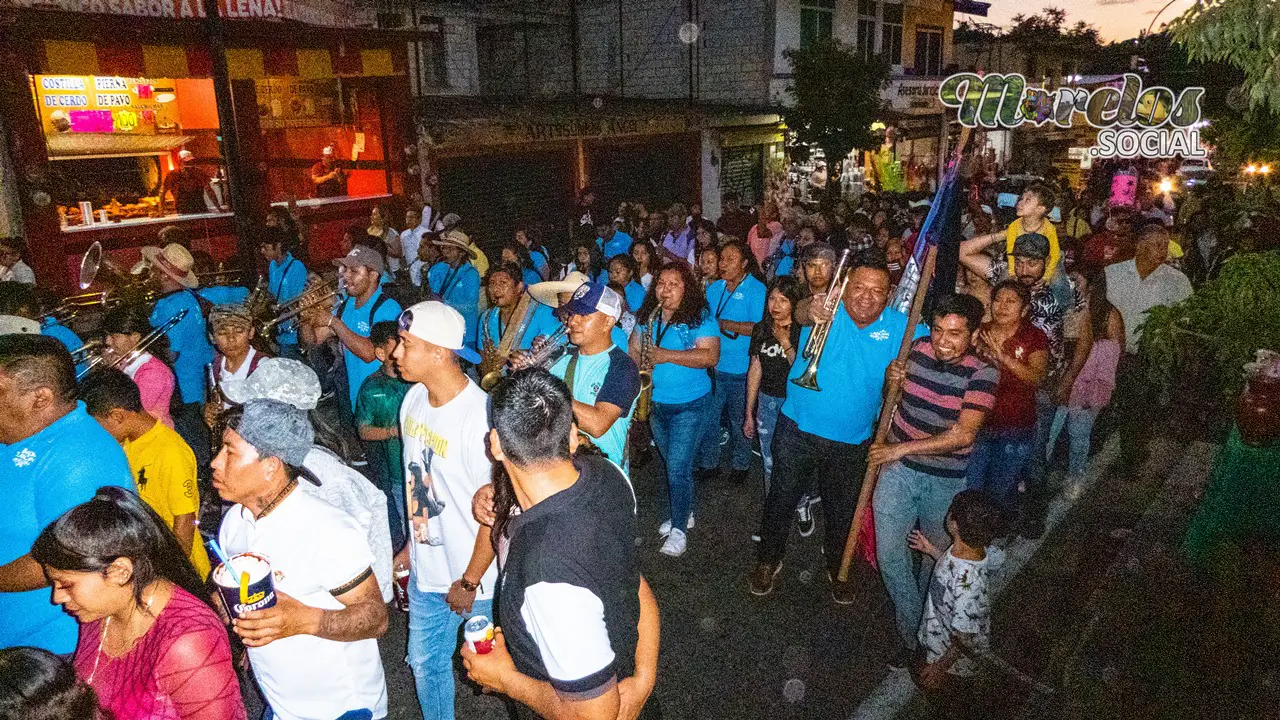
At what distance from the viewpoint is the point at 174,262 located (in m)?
6.88

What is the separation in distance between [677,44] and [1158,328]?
19.6m

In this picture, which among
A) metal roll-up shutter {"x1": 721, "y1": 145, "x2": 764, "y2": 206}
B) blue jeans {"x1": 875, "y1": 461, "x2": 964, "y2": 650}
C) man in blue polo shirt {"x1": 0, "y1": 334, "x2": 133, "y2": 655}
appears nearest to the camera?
man in blue polo shirt {"x1": 0, "y1": 334, "x2": 133, "y2": 655}

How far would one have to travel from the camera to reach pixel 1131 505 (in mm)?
6246

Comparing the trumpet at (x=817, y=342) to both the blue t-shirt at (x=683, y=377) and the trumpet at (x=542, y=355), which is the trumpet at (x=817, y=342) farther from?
the trumpet at (x=542, y=355)

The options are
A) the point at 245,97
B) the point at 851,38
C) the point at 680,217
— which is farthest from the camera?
the point at 851,38

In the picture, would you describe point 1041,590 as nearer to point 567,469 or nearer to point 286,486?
point 567,469

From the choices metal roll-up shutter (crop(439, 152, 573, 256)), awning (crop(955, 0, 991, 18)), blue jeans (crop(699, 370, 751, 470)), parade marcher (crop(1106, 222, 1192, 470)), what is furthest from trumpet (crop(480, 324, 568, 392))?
awning (crop(955, 0, 991, 18))

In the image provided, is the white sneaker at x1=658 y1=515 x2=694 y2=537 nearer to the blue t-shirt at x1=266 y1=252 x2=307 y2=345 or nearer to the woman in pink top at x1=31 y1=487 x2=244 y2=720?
the woman in pink top at x1=31 y1=487 x2=244 y2=720

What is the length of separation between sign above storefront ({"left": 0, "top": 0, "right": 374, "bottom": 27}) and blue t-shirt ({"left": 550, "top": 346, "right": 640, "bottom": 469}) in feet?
33.1

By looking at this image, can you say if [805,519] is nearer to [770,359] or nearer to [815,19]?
[770,359]

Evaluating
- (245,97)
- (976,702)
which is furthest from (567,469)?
(245,97)

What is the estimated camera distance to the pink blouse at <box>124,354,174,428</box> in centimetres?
448

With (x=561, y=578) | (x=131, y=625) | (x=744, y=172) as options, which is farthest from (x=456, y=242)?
(x=744, y=172)

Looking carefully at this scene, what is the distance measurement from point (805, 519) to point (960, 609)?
2291 mm
